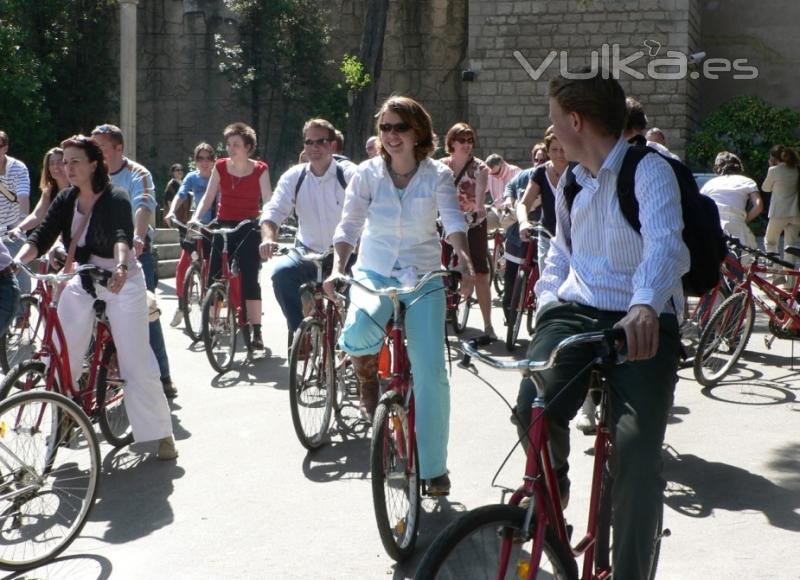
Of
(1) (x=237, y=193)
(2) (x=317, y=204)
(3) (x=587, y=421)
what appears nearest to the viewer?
(3) (x=587, y=421)

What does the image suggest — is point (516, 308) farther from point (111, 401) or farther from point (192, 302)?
point (111, 401)

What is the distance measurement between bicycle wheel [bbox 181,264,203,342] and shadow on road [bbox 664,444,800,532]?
502cm

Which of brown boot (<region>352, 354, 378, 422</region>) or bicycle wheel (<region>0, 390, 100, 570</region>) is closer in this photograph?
bicycle wheel (<region>0, 390, 100, 570</region>)

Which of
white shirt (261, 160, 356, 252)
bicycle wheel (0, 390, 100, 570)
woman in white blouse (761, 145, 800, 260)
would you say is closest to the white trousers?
bicycle wheel (0, 390, 100, 570)

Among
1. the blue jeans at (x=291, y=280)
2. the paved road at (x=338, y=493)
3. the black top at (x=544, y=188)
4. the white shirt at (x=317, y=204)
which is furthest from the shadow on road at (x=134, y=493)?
the black top at (x=544, y=188)

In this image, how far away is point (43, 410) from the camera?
4.69 m

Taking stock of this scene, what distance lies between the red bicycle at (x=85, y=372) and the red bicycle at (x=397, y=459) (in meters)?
1.64

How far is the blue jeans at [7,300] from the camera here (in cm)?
532

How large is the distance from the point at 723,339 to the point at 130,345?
4.48 m

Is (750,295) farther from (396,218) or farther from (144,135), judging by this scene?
(144,135)

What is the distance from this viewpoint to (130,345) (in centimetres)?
600

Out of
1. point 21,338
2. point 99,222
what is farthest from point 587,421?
point 21,338

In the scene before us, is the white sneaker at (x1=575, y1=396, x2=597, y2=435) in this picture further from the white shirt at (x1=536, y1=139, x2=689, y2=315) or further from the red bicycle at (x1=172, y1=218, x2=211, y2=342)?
the red bicycle at (x1=172, y1=218, x2=211, y2=342)

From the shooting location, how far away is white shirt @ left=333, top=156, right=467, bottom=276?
17.7 feet
